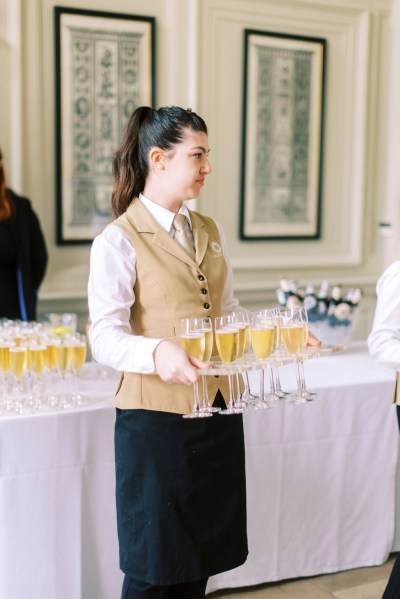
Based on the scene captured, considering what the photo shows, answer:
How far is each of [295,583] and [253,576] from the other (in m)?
0.19

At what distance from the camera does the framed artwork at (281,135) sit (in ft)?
15.9

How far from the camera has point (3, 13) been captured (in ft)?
13.4

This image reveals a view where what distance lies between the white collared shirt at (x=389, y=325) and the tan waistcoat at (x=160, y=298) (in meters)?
0.47

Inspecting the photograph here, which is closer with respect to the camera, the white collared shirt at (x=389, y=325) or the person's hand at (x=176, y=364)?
the person's hand at (x=176, y=364)

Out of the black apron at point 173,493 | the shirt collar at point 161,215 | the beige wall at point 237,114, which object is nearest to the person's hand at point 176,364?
the black apron at point 173,493

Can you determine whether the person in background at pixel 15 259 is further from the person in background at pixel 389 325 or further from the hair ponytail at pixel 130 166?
the person in background at pixel 389 325

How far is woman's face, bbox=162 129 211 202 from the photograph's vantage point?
2.00 metres

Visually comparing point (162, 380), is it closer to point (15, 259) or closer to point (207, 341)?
point (207, 341)

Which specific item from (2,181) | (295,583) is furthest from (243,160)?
(295,583)

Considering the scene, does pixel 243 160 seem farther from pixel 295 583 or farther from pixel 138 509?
pixel 138 509

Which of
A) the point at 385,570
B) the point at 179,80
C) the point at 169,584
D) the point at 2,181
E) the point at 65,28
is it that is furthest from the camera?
the point at 179,80

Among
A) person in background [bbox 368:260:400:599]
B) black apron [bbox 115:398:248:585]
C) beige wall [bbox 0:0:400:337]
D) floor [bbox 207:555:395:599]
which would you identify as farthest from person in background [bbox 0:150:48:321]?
person in background [bbox 368:260:400:599]

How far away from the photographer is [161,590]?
2088mm

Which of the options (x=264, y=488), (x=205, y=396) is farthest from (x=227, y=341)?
(x=264, y=488)
